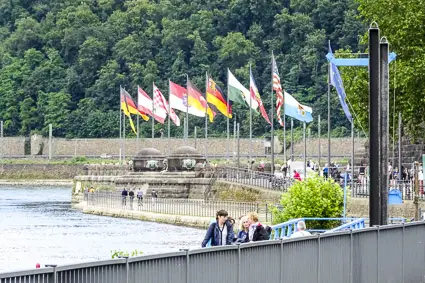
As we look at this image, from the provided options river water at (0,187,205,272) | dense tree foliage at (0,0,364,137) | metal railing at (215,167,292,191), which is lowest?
river water at (0,187,205,272)

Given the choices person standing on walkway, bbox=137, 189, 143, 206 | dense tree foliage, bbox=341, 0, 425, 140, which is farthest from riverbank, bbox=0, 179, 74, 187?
dense tree foliage, bbox=341, 0, 425, 140

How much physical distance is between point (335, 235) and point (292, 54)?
466 feet

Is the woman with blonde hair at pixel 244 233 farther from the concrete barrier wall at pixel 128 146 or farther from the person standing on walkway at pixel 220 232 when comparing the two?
the concrete barrier wall at pixel 128 146

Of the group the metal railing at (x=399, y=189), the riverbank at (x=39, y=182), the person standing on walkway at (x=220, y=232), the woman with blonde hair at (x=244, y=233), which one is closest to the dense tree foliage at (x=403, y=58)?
the metal railing at (x=399, y=189)

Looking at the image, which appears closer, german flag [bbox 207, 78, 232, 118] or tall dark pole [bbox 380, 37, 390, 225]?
tall dark pole [bbox 380, 37, 390, 225]

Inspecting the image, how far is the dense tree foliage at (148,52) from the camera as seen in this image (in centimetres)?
→ 16150

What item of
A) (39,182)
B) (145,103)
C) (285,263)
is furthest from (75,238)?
(39,182)

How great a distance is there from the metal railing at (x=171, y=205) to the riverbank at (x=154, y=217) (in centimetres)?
46

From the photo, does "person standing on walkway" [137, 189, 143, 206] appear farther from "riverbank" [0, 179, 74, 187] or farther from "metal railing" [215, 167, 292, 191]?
"riverbank" [0, 179, 74, 187]

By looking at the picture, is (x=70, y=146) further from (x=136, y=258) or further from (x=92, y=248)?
(x=136, y=258)

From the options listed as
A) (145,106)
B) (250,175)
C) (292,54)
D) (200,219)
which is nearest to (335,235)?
(200,219)

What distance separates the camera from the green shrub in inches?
1613

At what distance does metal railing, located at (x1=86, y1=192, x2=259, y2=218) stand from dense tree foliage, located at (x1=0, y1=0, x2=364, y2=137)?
71.2 m

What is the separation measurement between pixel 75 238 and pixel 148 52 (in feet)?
378
